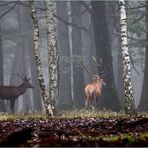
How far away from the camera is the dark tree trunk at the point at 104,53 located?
94.4 feet

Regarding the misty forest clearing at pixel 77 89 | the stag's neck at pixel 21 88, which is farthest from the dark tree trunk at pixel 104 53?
the stag's neck at pixel 21 88

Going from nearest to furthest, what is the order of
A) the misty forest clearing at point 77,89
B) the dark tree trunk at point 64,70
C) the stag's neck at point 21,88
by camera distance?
1. the misty forest clearing at point 77,89
2. the stag's neck at point 21,88
3. the dark tree trunk at point 64,70

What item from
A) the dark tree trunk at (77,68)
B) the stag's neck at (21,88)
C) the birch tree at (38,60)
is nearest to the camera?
the birch tree at (38,60)

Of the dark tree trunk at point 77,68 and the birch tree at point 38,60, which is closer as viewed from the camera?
the birch tree at point 38,60

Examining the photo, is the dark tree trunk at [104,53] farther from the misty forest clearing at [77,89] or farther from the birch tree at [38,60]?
the birch tree at [38,60]

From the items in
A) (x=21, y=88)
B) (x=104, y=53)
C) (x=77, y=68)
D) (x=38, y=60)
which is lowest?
(x=21, y=88)

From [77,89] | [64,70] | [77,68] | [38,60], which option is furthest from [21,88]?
[64,70]

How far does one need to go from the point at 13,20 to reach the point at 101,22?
26.8m

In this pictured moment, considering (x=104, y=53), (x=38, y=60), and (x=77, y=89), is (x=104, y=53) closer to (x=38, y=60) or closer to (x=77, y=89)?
(x=77, y=89)

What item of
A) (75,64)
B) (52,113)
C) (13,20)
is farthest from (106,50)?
(13,20)

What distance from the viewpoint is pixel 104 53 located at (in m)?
30.0

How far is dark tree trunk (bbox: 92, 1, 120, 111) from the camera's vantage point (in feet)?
94.4

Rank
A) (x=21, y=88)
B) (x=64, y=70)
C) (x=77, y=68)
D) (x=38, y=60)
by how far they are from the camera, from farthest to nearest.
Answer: (x=64, y=70) → (x=77, y=68) → (x=21, y=88) → (x=38, y=60)

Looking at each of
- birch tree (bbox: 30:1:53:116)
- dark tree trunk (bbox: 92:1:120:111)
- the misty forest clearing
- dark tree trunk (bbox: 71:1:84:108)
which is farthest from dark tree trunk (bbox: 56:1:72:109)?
birch tree (bbox: 30:1:53:116)
